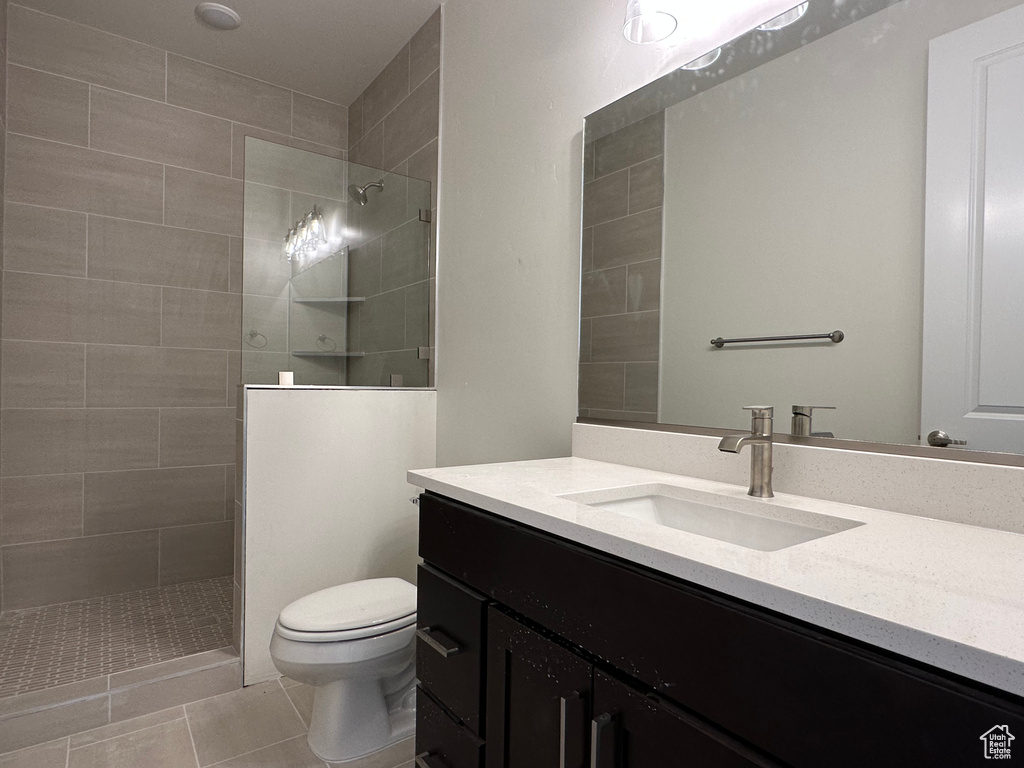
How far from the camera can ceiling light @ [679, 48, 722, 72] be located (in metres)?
1.30

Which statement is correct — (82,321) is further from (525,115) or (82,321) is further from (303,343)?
(525,115)

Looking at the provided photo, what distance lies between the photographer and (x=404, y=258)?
2381 mm

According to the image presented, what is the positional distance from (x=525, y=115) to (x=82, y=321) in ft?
6.95

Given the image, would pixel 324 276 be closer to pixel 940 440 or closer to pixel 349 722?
pixel 349 722

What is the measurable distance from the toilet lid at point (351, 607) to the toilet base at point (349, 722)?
20cm

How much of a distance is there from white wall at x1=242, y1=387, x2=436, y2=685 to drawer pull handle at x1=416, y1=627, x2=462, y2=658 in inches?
36.8

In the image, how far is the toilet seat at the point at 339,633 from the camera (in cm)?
151

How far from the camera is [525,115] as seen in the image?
6.24ft

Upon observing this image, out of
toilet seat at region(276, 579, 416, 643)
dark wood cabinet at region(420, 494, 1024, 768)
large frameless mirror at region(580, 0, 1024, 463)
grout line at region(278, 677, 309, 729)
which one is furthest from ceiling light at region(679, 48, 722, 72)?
grout line at region(278, 677, 309, 729)

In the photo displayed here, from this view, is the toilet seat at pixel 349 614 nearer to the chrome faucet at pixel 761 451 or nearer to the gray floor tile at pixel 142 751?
the gray floor tile at pixel 142 751

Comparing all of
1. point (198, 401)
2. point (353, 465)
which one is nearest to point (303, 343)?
point (353, 465)

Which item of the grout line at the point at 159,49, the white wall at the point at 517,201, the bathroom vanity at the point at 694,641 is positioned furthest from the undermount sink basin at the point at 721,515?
the grout line at the point at 159,49

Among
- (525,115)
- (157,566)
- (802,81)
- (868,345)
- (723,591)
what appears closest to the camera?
(723,591)

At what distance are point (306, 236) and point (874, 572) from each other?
2.04 meters
